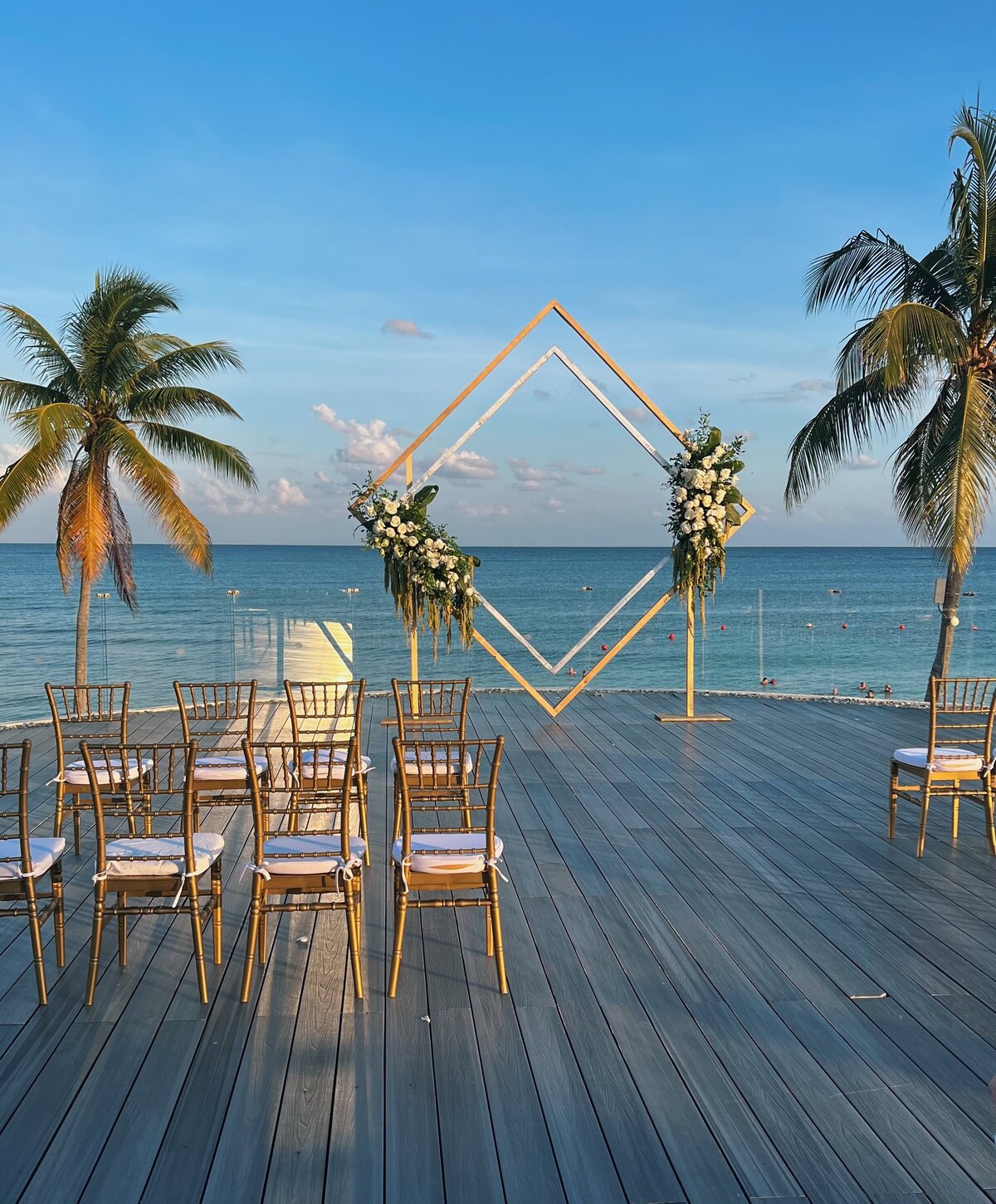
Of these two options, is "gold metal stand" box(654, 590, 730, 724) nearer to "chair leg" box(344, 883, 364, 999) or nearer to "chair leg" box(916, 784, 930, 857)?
"chair leg" box(916, 784, 930, 857)

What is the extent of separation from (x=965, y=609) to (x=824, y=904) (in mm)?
6509

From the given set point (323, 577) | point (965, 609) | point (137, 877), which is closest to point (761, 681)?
point (965, 609)

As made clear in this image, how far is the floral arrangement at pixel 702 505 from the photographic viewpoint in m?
7.93

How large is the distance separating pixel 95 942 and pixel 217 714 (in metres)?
2.91

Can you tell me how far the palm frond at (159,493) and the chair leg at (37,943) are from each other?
5.97 m

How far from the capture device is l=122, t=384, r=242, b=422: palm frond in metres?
9.15

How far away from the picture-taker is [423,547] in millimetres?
7703

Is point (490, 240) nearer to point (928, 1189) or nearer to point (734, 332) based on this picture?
point (734, 332)

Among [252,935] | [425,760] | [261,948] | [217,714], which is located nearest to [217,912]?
[261,948]

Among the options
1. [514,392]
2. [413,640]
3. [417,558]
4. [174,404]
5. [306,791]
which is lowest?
[306,791]

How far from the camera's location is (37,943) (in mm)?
3207

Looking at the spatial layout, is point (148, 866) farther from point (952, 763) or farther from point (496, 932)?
point (952, 763)

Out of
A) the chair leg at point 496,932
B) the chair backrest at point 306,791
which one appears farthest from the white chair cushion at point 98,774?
the chair leg at point 496,932

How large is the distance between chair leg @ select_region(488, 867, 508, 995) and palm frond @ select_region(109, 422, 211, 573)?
6.50 meters
